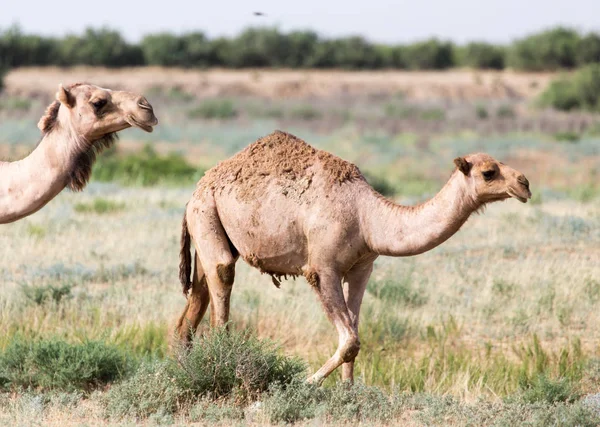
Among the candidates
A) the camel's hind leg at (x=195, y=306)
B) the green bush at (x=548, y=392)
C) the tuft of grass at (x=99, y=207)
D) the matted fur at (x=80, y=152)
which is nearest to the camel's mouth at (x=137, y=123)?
the matted fur at (x=80, y=152)

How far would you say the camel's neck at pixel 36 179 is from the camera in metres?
7.91

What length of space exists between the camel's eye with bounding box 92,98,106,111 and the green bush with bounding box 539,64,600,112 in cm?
4482

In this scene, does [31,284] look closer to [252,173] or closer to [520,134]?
[252,173]

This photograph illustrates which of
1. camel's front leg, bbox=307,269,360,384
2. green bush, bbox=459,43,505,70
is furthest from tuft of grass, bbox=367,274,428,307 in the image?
green bush, bbox=459,43,505,70

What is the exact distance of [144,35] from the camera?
292ft

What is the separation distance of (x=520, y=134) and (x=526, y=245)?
973 inches

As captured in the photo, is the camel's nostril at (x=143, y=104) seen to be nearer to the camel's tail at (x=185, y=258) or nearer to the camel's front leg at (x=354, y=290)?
the camel's tail at (x=185, y=258)

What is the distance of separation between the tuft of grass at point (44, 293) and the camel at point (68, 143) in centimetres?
393

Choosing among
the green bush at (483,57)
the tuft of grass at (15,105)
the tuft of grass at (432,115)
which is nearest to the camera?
the tuft of grass at (15,105)

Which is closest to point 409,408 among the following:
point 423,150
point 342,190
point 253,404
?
point 253,404

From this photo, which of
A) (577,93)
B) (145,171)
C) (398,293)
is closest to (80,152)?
(398,293)

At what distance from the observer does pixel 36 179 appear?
7965 mm

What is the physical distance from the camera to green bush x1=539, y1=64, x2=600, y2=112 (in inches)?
2002

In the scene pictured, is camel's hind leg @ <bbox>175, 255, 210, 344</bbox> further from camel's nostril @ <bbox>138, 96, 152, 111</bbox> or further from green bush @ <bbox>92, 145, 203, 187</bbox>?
green bush @ <bbox>92, 145, 203, 187</bbox>
